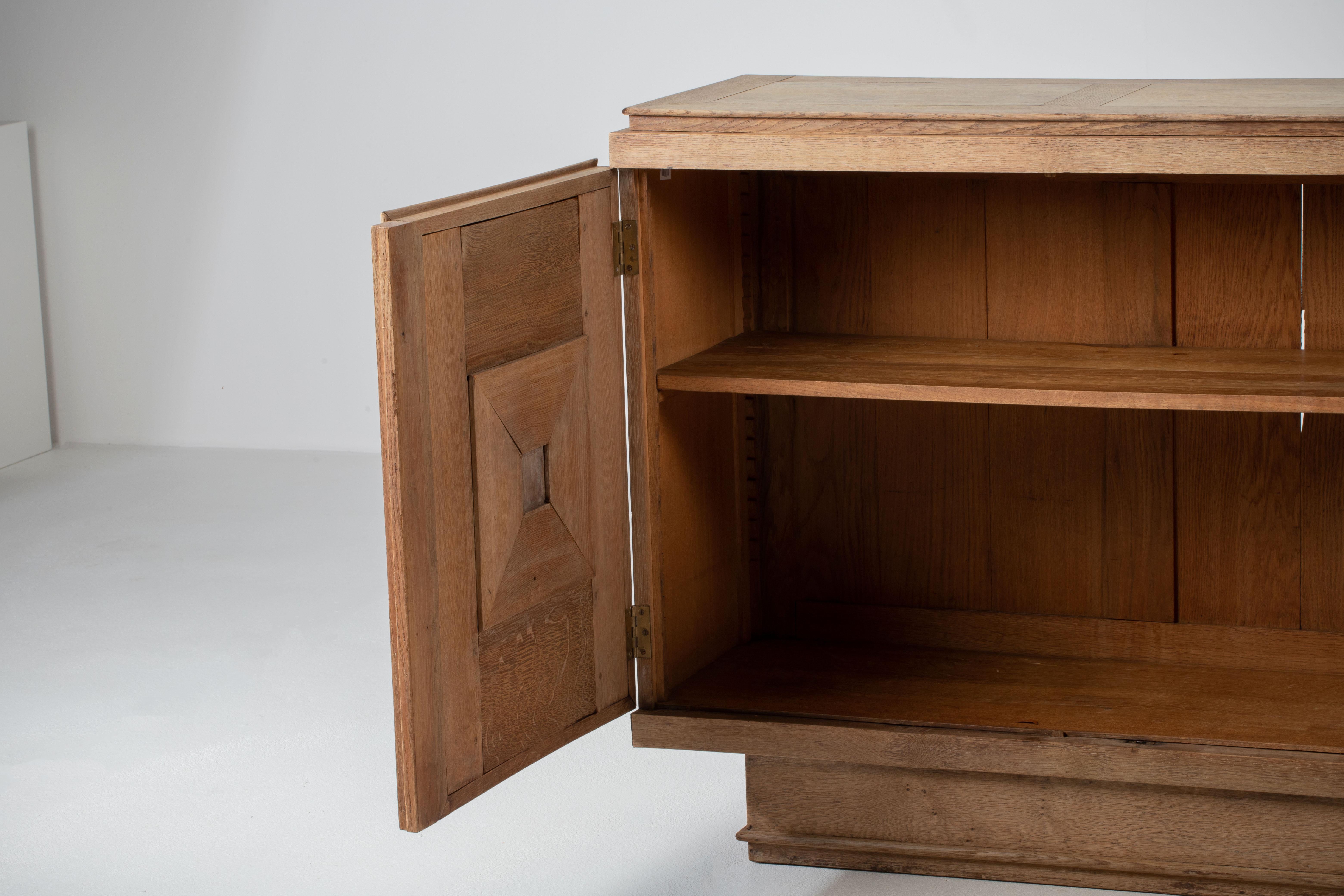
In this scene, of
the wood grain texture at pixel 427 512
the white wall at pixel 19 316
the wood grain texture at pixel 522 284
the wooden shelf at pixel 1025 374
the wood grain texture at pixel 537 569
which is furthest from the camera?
the white wall at pixel 19 316

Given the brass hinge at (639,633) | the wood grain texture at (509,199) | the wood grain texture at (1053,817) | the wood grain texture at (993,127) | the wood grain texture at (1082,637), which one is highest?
the wood grain texture at (993,127)

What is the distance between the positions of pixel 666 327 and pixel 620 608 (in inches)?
17.7

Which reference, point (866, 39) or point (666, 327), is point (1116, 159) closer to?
point (666, 327)

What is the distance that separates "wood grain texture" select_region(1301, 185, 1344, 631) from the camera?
8.41 feet

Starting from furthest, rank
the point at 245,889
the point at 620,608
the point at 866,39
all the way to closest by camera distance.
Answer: the point at 866,39 → the point at 245,889 → the point at 620,608

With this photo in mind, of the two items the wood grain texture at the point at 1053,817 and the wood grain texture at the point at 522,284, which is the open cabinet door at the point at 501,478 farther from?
the wood grain texture at the point at 1053,817

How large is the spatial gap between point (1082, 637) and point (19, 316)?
4.42 m

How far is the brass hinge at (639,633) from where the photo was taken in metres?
2.47

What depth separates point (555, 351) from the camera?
7.32 feet

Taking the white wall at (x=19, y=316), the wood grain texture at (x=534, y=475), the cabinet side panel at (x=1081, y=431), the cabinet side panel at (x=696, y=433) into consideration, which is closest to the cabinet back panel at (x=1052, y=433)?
the cabinet side panel at (x=1081, y=431)

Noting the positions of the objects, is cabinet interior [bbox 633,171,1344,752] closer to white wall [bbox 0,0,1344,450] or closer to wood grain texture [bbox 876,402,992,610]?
wood grain texture [bbox 876,402,992,610]

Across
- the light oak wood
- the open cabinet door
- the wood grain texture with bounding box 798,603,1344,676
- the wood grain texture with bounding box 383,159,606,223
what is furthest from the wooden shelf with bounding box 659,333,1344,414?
the wood grain texture with bounding box 798,603,1344,676

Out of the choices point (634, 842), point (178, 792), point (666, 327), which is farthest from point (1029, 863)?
point (178, 792)

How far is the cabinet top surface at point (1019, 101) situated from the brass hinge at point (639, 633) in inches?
30.6
